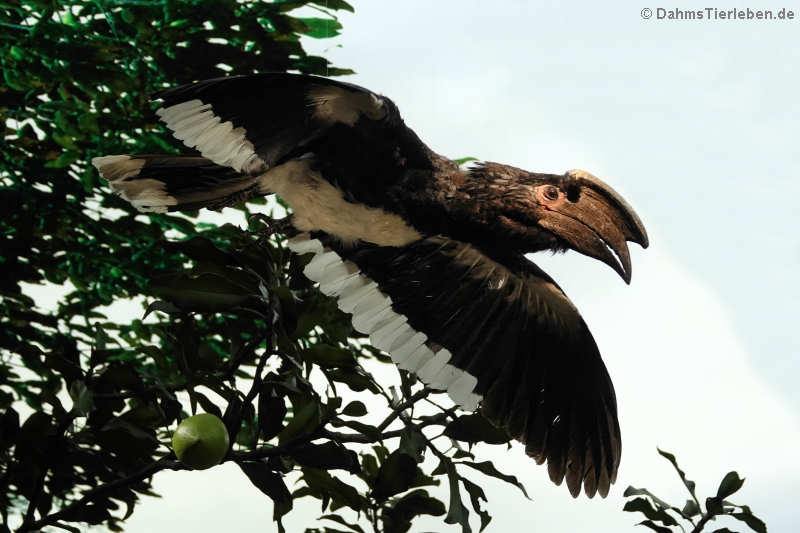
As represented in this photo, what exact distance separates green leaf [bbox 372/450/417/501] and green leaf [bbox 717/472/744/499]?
20.2 inches

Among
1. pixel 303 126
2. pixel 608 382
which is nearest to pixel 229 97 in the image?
pixel 303 126

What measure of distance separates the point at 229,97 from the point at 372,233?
34cm

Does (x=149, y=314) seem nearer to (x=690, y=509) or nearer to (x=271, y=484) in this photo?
(x=271, y=484)

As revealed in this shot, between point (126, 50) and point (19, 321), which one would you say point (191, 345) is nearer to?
point (126, 50)

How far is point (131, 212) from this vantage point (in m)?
2.83

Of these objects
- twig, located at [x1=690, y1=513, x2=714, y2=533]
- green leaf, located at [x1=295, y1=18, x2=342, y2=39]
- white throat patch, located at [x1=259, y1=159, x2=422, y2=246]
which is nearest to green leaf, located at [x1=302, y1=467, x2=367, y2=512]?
white throat patch, located at [x1=259, y1=159, x2=422, y2=246]

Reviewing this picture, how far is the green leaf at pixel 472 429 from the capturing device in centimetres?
146

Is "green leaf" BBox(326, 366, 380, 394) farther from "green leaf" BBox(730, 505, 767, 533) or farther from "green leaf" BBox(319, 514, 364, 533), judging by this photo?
"green leaf" BBox(730, 505, 767, 533)

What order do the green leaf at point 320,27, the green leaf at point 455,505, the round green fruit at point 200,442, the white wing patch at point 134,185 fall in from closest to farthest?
1. the round green fruit at point 200,442
2. the green leaf at point 455,505
3. the white wing patch at point 134,185
4. the green leaf at point 320,27

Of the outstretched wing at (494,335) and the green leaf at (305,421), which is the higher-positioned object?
the outstretched wing at (494,335)

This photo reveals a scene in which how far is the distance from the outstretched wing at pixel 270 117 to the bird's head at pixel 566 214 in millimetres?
239

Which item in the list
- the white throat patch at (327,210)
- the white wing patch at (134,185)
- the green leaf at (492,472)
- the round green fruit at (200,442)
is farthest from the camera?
the white wing patch at (134,185)

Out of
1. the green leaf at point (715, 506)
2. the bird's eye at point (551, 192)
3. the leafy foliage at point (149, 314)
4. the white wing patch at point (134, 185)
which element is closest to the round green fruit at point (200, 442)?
the leafy foliage at point (149, 314)

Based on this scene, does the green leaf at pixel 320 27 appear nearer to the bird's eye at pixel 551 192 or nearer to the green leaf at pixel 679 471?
the bird's eye at pixel 551 192
